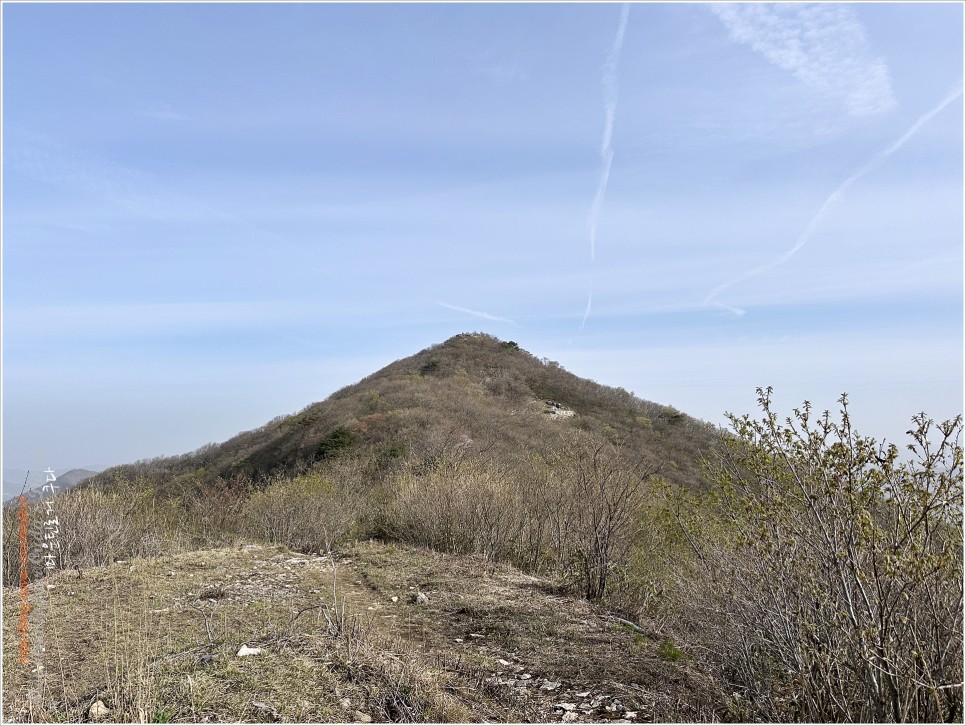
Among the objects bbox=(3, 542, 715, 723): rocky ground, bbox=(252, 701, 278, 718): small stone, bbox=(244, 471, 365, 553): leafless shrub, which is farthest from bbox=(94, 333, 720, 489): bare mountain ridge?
bbox=(252, 701, 278, 718): small stone

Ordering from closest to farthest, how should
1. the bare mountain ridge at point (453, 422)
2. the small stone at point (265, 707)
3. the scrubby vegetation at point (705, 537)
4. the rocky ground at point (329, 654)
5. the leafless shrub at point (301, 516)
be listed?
the scrubby vegetation at point (705, 537), the small stone at point (265, 707), the rocky ground at point (329, 654), the leafless shrub at point (301, 516), the bare mountain ridge at point (453, 422)

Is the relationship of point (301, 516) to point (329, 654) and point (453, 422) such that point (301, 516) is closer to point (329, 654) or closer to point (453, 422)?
point (329, 654)

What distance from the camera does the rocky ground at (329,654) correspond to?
4812 millimetres

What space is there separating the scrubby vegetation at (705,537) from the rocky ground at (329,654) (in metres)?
0.29

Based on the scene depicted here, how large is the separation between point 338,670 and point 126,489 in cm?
1156

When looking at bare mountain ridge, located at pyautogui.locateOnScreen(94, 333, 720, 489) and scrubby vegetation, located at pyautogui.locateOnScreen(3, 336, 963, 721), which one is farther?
bare mountain ridge, located at pyautogui.locateOnScreen(94, 333, 720, 489)

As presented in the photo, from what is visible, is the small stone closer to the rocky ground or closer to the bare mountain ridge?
the rocky ground

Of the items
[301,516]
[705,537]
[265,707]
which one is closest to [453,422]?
[301,516]

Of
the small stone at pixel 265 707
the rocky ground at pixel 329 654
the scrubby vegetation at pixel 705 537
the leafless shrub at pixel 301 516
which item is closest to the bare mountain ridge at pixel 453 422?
the scrubby vegetation at pixel 705 537

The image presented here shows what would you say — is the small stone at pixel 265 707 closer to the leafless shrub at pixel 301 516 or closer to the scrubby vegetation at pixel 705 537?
the scrubby vegetation at pixel 705 537

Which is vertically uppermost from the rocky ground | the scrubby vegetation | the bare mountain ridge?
the bare mountain ridge

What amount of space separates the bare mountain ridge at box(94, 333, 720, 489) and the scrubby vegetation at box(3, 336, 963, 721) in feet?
1.54

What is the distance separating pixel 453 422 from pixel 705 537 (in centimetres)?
2295

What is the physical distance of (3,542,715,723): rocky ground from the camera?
4812 millimetres
